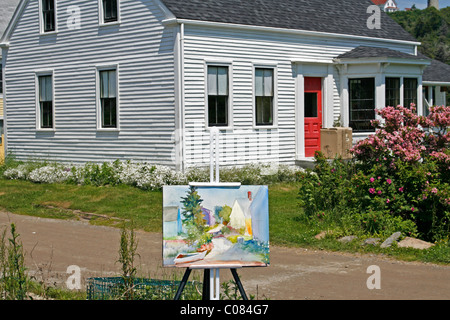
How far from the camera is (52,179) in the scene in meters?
20.5

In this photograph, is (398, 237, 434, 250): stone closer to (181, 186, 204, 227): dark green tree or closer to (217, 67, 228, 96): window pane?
(181, 186, 204, 227): dark green tree

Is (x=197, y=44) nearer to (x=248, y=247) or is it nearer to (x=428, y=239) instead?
(x=428, y=239)

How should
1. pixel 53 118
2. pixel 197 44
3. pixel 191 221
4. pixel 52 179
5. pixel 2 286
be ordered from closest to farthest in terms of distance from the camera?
pixel 191 221 < pixel 2 286 < pixel 197 44 < pixel 52 179 < pixel 53 118

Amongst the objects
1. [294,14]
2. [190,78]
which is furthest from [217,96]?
[294,14]

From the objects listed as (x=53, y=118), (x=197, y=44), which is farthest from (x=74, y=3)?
(x=197, y=44)

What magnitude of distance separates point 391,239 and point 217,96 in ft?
30.8

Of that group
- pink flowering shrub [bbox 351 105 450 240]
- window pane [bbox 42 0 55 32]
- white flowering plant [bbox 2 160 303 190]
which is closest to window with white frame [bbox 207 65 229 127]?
white flowering plant [bbox 2 160 303 190]

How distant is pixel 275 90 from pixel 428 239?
10.2 meters

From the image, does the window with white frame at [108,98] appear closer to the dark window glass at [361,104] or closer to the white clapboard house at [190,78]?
the white clapboard house at [190,78]

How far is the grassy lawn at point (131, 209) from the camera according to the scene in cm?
1094

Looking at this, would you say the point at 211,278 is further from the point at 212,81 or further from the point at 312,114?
the point at 312,114

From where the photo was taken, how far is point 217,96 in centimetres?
1914

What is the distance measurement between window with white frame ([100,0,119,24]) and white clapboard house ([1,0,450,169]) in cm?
4
